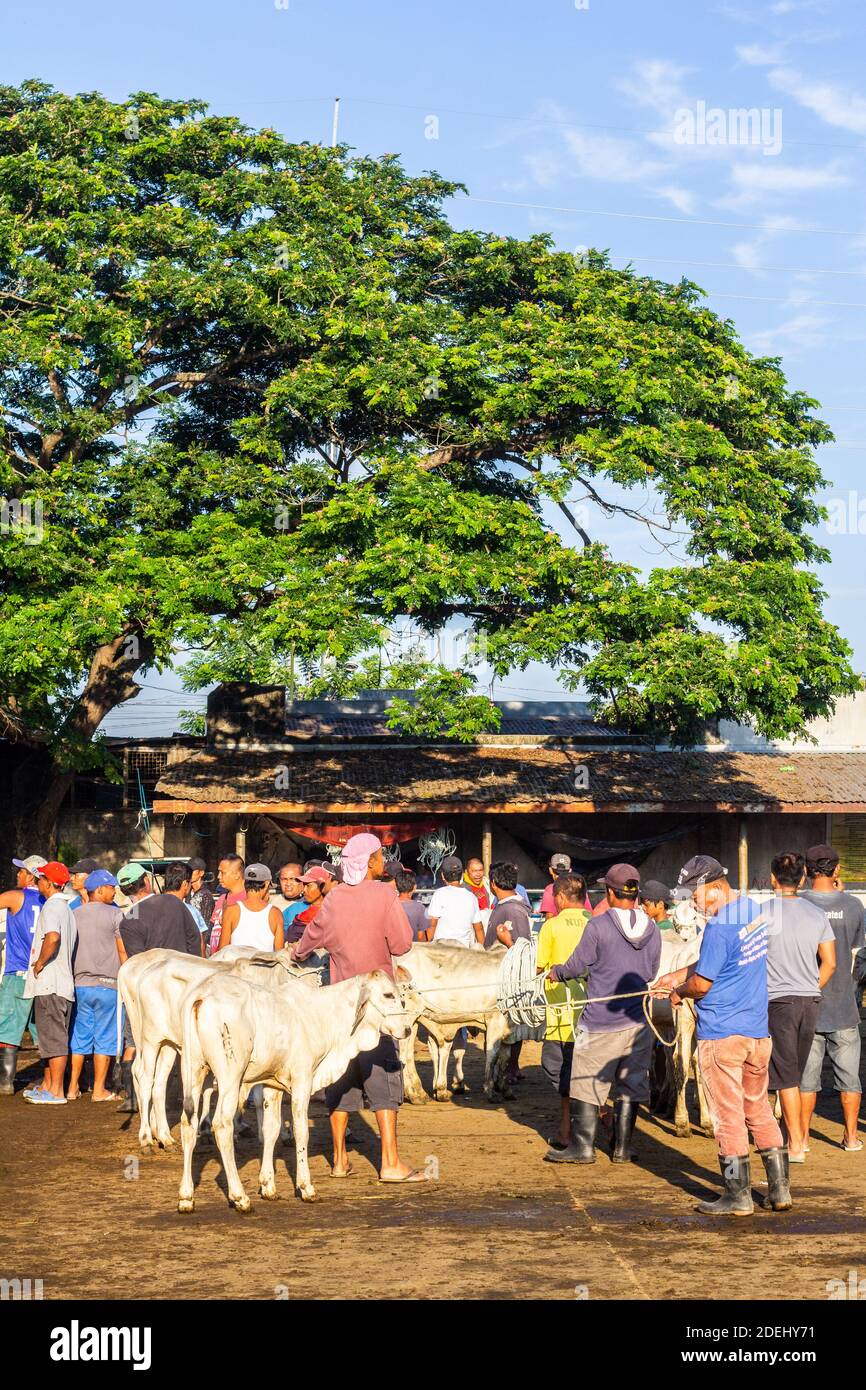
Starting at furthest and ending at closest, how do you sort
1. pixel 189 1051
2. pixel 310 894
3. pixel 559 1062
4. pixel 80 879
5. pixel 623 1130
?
pixel 80 879 → pixel 310 894 → pixel 559 1062 → pixel 623 1130 → pixel 189 1051

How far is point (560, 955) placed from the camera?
34.2 ft

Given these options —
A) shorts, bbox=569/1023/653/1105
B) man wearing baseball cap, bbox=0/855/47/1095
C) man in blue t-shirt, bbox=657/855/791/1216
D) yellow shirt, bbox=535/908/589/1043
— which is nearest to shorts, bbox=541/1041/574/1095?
yellow shirt, bbox=535/908/589/1043

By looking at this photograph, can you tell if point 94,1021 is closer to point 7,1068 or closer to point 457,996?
point 7,1068

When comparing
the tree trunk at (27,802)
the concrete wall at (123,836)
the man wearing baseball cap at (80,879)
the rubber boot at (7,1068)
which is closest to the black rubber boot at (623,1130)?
the man wearing baseball cap at (80,879)

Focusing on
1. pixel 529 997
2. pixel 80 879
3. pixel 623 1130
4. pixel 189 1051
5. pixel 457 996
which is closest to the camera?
pixel 189 1051

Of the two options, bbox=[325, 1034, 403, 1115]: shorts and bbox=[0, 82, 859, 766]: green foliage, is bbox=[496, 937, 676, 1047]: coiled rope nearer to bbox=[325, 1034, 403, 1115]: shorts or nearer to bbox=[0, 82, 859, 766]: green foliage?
bbox=[325, 1034, 403, 1115]: shorts

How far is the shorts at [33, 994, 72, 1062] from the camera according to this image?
12.0 m

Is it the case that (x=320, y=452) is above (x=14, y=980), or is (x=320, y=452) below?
above

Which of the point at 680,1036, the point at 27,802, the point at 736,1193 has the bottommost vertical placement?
the point at 736,1193

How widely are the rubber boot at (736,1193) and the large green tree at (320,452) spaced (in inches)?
447

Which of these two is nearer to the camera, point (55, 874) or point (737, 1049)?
point (737, 1049)

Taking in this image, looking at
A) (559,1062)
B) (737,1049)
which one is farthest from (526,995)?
(737,1049)

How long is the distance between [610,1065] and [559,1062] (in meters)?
1.03

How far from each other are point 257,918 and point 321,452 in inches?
479
